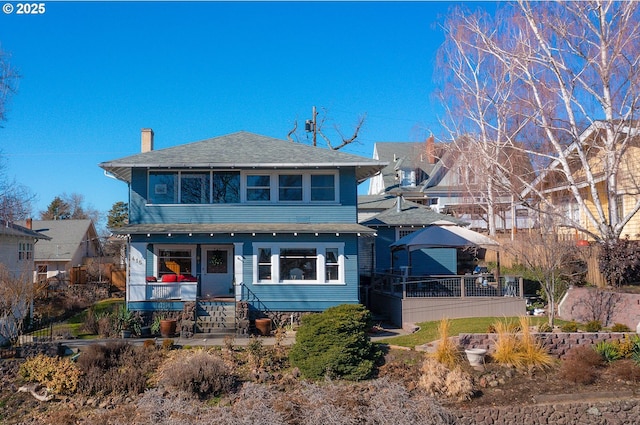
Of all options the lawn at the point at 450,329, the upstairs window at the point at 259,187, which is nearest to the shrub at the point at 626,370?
the lawn at the point at 450,329

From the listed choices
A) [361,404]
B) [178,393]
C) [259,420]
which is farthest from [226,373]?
[361,404]

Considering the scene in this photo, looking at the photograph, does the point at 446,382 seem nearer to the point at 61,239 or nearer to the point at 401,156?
the point at 61,239

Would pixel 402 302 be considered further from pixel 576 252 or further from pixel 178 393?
pixel 178 393

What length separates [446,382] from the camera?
1210 centimetres

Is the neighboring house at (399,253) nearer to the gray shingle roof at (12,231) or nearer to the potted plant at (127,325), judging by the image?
the potted plant at (127,325)

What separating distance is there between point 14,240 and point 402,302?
16758 mm

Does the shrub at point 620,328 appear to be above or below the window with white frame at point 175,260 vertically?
below

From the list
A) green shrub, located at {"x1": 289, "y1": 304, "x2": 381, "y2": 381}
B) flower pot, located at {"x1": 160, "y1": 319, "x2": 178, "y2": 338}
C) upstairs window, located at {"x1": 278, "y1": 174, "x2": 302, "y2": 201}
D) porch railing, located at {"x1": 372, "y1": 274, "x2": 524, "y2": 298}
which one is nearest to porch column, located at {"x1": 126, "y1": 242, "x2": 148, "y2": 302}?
flower pot, located at {"x1": 160, "y1": 319, "x2": 178, "y2": 338}

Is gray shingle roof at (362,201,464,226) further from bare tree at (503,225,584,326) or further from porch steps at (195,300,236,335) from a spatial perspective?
porch steps at (195,300,236,335)

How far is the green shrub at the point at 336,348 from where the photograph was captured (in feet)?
42.3

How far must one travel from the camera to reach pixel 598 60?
61.9ft

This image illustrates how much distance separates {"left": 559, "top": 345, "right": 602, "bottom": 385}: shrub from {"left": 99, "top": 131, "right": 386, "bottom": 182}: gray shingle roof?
893 cm

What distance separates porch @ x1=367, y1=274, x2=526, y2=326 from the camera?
63.0 ft

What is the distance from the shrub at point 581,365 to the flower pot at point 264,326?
29.0 ft
